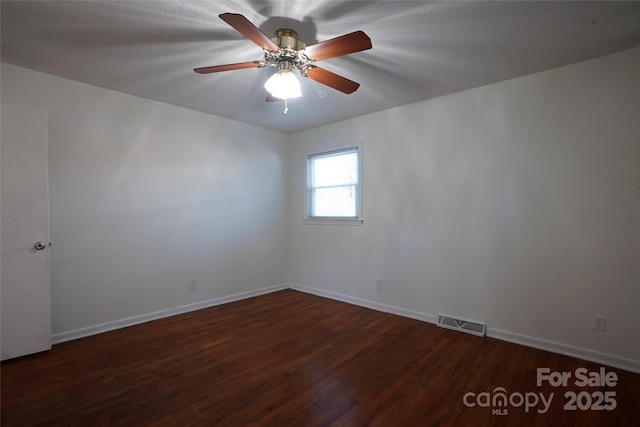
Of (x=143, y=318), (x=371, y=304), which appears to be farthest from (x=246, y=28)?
(x=371, y=304)

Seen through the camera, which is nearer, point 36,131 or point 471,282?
point 36,131

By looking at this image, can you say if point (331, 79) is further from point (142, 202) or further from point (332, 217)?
point (142, 202)

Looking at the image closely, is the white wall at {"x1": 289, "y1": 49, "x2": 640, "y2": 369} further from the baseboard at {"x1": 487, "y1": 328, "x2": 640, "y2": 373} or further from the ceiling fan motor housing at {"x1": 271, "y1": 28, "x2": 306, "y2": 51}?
the ceiling fan motor housing at {"x1": 271, "y1": 28, "x2": 306, "y2": 51}

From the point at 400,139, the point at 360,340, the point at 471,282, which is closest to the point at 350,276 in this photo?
the point at 360,340

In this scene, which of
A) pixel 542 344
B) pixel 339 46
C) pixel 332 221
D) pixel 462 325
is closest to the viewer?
pixel 339 46

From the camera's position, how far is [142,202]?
10.9 ft

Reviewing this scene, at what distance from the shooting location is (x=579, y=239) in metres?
2.53

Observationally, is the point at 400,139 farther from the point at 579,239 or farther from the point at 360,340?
the point at 360,340

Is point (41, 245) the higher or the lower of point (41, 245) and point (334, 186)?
the lower

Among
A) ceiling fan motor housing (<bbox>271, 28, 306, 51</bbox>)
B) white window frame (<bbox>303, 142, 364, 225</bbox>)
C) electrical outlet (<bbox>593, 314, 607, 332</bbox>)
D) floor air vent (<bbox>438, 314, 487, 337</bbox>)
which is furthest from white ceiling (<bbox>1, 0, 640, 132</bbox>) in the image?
floor air vent (<bbox>438, 314, 487, 337</bbox>)

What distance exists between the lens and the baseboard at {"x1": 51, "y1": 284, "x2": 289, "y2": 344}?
2.85m

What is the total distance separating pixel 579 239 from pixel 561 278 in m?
0.37

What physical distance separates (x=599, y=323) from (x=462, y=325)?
107 centimetres

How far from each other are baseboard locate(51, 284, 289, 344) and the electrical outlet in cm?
372
